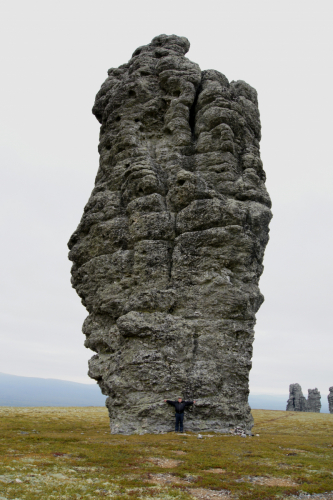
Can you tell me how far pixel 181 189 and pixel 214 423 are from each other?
54.8 ft

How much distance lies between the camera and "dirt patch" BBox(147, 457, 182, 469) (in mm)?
14477

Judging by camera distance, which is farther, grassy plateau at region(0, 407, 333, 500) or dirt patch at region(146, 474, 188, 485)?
dirt patch at region(146, 474, 188, 485)

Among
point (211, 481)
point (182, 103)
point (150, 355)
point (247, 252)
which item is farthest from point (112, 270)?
point (211, 481)

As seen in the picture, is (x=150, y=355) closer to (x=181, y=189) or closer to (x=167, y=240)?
(x=167, y=240)

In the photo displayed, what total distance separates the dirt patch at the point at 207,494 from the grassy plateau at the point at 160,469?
0.03 m

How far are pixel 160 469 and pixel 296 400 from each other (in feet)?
261

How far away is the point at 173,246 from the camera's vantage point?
28766 mm

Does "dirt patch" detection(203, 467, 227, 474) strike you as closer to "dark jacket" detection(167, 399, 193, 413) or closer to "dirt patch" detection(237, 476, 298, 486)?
"dirt patch" detection(237, 476, 298, 486)

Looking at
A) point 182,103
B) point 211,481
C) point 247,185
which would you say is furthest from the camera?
point 182,103

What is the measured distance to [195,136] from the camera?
1340 inches

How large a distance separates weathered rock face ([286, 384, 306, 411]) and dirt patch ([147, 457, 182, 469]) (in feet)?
254

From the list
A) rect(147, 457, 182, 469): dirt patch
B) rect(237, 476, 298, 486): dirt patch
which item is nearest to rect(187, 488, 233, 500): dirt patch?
rect(237, 476, 298, 486): dirt patch

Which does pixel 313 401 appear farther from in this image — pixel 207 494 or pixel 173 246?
pixel 207 494

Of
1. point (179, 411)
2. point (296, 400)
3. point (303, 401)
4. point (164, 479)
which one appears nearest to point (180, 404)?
point (179, 411)
